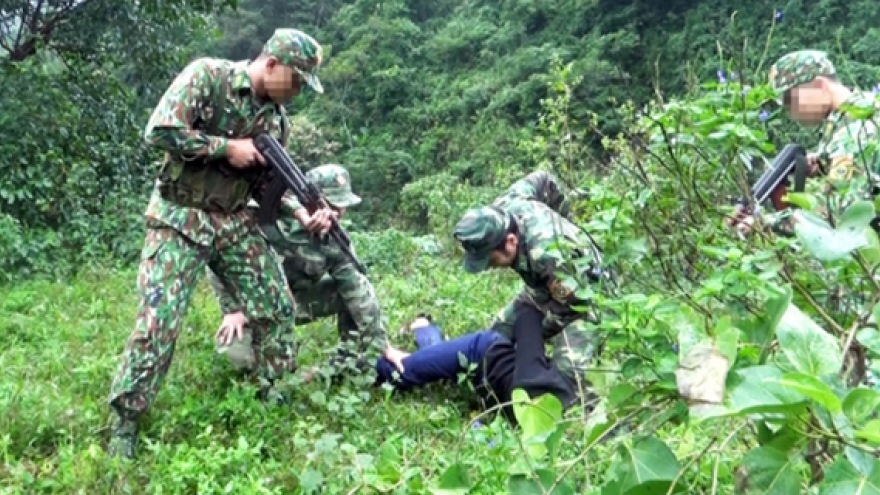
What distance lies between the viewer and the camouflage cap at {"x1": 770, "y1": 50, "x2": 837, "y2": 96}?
3.35 meters

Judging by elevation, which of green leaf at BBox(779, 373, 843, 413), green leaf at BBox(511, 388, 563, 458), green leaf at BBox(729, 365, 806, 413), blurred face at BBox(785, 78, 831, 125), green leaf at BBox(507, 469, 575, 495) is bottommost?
blurred face at BBox(785, 78, 831, 125)

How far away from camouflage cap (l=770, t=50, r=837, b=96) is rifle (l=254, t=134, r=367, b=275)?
6.07ft

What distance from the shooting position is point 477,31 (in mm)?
30156

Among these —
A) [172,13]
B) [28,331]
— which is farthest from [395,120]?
[28,331]

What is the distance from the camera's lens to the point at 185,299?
10.6 ft

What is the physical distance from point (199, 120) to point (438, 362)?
140 centimetres

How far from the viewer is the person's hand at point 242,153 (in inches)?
131

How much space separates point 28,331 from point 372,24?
1069 inches

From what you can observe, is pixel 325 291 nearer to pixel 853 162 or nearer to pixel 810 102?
pixel 810 102

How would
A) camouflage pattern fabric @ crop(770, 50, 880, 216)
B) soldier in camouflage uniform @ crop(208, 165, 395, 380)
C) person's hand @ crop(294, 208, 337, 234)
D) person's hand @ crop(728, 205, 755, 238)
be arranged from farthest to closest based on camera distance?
soldier in camouflage uniform @ crop(208, 165, 395, 380)
person's hand @ crop(294, 208, 337, 234)
person's hand @ crop(728, 205, 755, 238)
camouflage pattern fabric @ crop(770, 50, 880, 216)

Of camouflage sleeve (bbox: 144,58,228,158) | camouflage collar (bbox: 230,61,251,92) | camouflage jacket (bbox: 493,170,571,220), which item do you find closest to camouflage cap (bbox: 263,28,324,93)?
camouflage collar (bbox: 230,61,251,92)

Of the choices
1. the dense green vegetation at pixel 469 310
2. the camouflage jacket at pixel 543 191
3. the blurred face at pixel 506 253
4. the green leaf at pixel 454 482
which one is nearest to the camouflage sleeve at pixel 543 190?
the camouflage jacket at pixel 543 191

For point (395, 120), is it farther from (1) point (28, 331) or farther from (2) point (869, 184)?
(2) point (869, 184)

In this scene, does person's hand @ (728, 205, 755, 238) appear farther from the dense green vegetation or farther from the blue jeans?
the blue jeans
